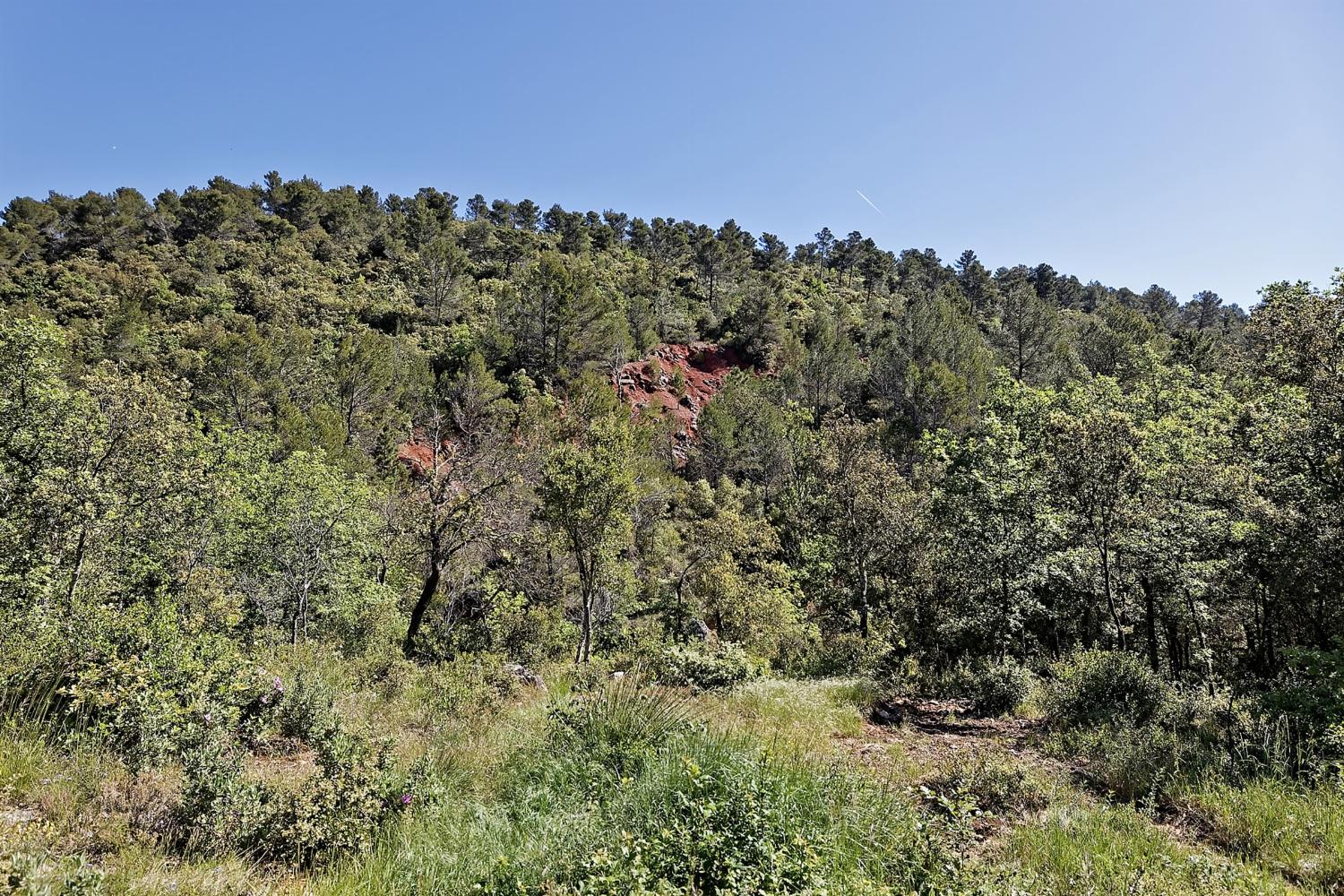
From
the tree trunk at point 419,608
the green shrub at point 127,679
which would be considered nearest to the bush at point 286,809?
the green shrub at point 127,679

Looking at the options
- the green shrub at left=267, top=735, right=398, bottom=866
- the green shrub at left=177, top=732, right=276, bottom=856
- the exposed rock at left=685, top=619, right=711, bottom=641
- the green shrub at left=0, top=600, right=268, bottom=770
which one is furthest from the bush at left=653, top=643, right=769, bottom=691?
the exposed rock at left=685, top=619, right=711, bottom=641

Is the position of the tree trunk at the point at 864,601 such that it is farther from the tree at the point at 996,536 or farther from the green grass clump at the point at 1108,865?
the green grass clump at the point at 1108,865

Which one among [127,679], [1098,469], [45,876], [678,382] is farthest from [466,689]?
[678,382]

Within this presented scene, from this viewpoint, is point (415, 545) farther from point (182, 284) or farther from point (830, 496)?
point (182, 284)

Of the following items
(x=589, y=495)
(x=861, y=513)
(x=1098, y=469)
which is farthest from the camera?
(x=861, y=513)

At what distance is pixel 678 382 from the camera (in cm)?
5312

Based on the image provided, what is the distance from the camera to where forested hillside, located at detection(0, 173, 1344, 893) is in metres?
5.75

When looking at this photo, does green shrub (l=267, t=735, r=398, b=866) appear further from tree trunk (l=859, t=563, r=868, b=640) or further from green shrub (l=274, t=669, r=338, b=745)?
tree trunk (l=859, t=563, r=868, b=640)

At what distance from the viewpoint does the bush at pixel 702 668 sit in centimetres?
1174

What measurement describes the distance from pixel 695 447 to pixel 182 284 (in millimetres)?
46428

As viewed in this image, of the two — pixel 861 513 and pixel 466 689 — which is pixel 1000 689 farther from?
pixel 861 513

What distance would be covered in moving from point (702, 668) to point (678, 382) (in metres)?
42.4

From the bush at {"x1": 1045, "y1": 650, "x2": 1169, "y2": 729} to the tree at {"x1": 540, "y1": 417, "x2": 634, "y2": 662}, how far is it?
1119 centimetres

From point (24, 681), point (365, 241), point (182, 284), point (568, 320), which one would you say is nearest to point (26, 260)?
point (182, 284)
